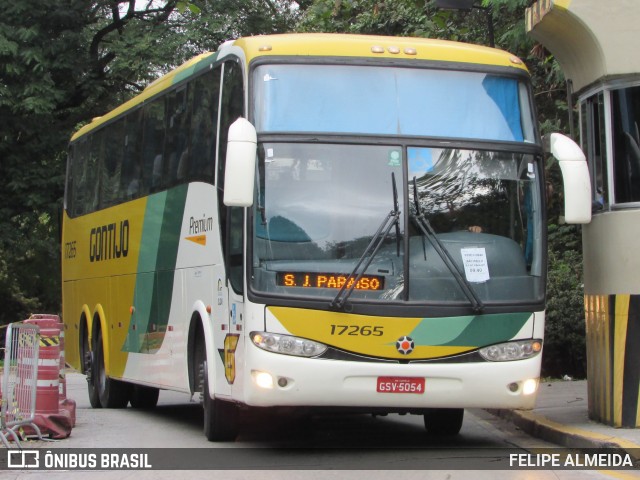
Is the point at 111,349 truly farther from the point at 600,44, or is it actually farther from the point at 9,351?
the point at 600,44

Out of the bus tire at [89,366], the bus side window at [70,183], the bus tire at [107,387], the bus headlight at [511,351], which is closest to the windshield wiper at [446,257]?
the bus headlight at [511,351]

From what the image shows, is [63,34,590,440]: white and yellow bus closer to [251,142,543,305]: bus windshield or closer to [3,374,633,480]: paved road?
[251,142,543,305]: bus windshield

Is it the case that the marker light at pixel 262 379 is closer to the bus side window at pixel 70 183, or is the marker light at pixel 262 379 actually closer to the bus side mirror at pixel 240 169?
the bus side mirror at pixel 240 169

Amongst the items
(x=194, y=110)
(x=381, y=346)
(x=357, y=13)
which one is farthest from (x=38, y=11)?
(x=381, y=346)

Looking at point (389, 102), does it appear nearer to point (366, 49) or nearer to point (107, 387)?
point (366, 49)

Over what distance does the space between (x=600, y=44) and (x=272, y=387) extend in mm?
4634

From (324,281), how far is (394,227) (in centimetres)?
76

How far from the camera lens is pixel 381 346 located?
9.28 meters

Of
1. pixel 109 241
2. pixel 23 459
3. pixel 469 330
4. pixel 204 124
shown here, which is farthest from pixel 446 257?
pixel 109 241

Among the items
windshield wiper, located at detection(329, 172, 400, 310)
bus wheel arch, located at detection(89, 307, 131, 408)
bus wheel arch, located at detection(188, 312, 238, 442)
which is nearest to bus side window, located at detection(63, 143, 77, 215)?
bus wheel arch, located at detection(89, 307, 131, 408)

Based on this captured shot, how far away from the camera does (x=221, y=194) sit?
1071cm

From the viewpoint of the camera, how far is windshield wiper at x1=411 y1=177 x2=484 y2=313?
9469 millimetres

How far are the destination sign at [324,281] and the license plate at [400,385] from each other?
2.54 feet

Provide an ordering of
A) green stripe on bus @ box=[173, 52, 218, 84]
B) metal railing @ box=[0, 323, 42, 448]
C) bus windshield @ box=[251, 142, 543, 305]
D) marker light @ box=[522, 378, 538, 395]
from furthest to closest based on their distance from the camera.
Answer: green stripe on bus @ box=[173, 52, 218, 84] < metal railing @ box=[0, 323, 42, 448] < marker light @ box=[522, 378, 538, 395] < bus windshield @ box=[251, 142, 543, 305]
